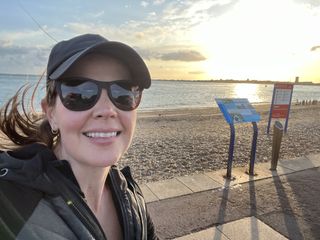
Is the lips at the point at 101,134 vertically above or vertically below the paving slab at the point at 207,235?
above

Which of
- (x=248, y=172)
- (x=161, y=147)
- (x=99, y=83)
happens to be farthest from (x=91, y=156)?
(x=161, y=147)

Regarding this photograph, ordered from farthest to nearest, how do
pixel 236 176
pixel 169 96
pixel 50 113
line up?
pixel 169 96, pixel 236 176, pixel 50 113

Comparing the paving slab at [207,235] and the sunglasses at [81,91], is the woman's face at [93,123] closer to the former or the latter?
the sunglasses at [81,91]

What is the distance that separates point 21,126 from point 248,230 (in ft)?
9.60

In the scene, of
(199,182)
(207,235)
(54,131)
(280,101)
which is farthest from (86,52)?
(280,101)

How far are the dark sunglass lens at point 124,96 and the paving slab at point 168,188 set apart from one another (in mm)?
2996

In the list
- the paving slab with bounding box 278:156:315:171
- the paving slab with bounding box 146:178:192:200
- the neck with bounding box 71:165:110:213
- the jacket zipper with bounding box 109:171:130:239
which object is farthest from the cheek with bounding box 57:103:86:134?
the paving slab with bounding box 278:156:315:171

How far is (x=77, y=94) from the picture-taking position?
1.35 metres

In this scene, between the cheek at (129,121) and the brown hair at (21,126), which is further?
the brown hair at (21,126)

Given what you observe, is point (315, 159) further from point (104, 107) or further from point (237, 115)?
point (104, 107)

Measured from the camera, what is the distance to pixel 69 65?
49.3 inches

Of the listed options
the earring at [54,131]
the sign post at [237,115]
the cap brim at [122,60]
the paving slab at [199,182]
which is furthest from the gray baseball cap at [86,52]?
the sign post at [237,115]

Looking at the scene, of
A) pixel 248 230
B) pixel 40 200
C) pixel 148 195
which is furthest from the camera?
pixel 148 195

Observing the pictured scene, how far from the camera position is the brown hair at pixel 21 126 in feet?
5.32
